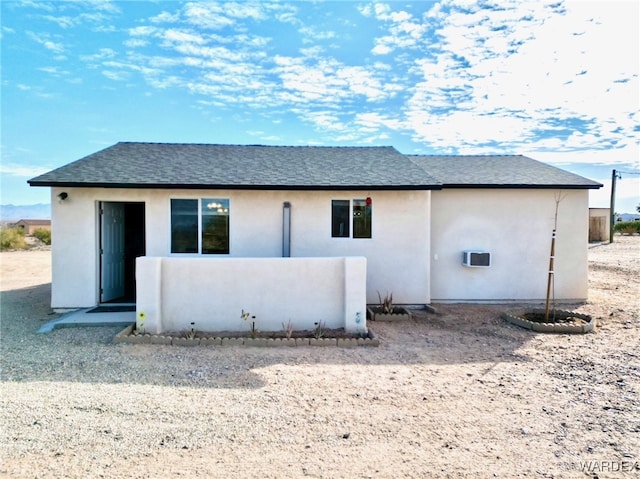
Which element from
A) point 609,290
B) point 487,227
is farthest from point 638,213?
point 487,227

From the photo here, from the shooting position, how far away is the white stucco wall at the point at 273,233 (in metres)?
8.72

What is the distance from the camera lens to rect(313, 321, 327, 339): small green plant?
677cm

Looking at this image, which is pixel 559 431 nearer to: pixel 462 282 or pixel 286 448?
pixel 286 448

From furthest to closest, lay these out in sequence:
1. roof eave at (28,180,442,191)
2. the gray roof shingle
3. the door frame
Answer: the door frame < the gray roof shingle < roof eave at (28,180,442,191)

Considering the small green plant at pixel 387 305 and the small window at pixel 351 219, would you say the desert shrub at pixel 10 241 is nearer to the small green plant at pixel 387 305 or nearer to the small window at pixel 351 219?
the small window at pixel 351 219

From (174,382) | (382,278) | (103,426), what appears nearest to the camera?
(103,426)

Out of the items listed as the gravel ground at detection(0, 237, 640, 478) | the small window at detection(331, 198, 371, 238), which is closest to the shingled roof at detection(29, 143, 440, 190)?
the small window at detection(331, 198, 371, 238)

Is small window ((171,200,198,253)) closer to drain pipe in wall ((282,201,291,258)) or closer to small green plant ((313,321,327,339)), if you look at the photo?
drain pipe in wall ((282,201,291,258))

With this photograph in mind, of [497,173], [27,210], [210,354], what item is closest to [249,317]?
[210,354]

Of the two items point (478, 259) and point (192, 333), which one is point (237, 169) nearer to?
point (192, 333)

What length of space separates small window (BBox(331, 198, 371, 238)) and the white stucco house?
4 cm

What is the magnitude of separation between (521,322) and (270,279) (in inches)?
212

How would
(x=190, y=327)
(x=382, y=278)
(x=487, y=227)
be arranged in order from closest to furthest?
1. (x=190, y=327)
2. (x=382, y=278)
3. (x=487, y=227)

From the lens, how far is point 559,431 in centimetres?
381
